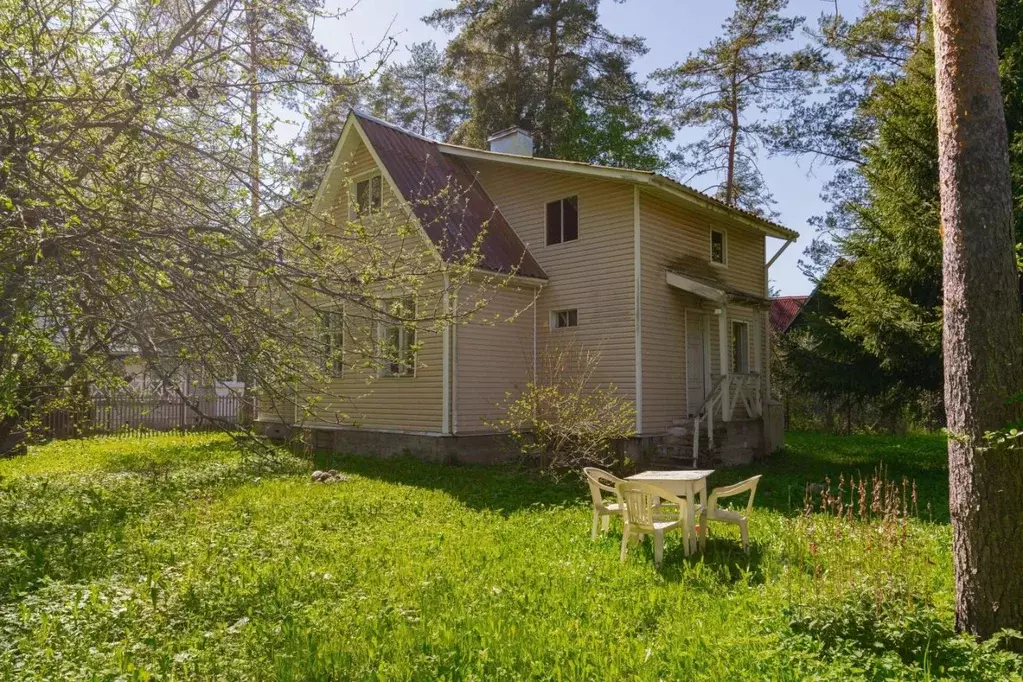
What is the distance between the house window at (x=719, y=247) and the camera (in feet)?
58.8

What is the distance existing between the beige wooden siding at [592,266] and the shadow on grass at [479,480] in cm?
311

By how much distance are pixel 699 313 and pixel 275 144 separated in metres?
12.8

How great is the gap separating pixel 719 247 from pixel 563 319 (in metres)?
4.69

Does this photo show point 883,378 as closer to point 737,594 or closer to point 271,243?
point 737,594

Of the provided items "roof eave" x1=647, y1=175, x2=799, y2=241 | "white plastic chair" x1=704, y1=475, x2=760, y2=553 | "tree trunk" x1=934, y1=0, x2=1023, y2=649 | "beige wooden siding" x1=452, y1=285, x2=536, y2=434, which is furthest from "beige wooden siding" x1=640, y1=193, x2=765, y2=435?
"tree trunk" x1=934, y1=0, x2=1023, y2=649

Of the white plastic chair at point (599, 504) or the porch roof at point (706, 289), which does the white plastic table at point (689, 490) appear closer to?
the white plastic chair at point (599, 504)

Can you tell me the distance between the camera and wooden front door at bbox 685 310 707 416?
1660 cm

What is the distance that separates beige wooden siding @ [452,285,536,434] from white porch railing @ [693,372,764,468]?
3.98 m

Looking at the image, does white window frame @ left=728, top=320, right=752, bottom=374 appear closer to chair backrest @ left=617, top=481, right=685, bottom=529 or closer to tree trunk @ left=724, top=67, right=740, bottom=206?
chair backrest @ left=617, top=481, right=685, bottom=529

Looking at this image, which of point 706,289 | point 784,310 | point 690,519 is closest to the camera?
point 690,519

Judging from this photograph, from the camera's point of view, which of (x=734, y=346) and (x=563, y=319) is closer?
(x=563, y=319)

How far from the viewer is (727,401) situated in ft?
50.1

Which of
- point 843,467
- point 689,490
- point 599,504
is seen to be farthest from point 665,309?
point 689,490

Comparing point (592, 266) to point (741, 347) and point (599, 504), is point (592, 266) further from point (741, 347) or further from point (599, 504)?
point (599, 504)
